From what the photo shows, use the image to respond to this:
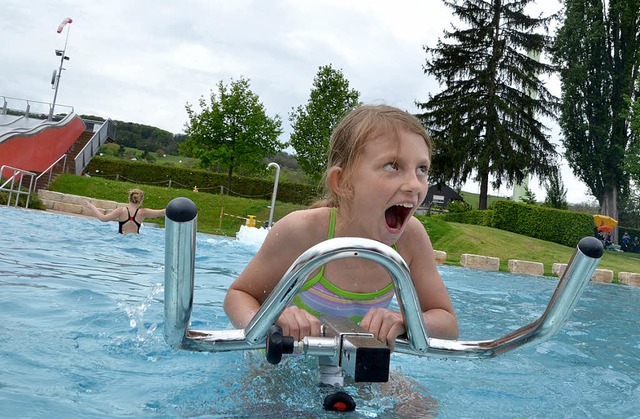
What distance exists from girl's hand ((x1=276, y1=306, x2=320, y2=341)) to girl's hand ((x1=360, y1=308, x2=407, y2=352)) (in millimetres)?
122

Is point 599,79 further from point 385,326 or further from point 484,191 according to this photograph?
point 385,326

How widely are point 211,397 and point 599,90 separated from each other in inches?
1461

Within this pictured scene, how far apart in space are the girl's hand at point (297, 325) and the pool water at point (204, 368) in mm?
264

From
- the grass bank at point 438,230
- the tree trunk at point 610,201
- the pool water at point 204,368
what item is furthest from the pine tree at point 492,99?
the pool water at point 204,368

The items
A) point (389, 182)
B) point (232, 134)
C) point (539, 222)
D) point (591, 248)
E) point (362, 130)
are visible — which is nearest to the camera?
Answer: point (591, 248)

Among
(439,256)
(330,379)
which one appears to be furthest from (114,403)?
(439,256)

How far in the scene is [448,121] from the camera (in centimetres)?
3525

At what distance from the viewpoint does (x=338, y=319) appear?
1520 mm

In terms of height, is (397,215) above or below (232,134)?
below

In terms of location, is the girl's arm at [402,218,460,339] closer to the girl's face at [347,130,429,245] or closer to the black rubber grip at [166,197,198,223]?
the girl's face at [347,130,429,245]

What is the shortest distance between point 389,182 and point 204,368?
1.42m

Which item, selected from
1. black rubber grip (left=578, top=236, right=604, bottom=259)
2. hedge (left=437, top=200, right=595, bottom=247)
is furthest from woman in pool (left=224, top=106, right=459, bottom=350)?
hedge (left=437, top=200, right=595, bottom=247)

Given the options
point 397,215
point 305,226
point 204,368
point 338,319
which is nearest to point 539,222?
point 204,368

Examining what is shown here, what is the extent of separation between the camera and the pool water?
83.3 inches
